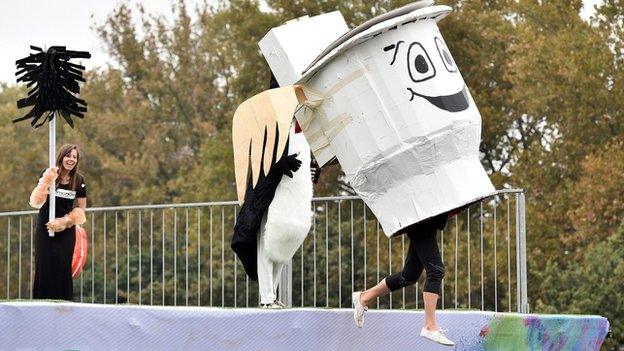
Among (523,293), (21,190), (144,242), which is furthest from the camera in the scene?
(21,190)

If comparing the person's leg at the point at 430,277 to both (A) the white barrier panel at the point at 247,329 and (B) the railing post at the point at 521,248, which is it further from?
(B) the railing post at the point at 521,248

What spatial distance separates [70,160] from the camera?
1134 centimetres

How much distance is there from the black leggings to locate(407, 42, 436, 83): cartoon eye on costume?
2.76 ft

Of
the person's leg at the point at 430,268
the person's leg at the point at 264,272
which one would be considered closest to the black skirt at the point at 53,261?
the person's leg at the point at 264,272

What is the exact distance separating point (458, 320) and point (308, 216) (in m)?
1.23

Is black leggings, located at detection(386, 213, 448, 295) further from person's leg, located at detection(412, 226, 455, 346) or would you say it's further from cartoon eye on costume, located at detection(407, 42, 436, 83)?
cartoon eye on costume, located at detection(407, 42, 436, 83)

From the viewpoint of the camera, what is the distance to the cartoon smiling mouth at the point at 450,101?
9.56 m

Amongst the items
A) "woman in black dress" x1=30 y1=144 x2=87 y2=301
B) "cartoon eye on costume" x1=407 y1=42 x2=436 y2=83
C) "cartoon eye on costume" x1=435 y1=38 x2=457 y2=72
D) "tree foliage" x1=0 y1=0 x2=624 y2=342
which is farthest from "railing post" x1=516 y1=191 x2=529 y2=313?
"tree foliage" x1=0 y1=0 x2=624 y2=342

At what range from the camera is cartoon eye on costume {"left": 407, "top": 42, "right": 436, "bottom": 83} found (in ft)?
31.5

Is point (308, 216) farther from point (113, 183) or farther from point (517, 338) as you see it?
point (113, 183)

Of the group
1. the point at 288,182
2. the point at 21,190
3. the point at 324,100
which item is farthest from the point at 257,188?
the point at 21,190

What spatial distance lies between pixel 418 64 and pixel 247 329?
6.41 feet

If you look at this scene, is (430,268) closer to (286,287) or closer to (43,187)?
(286,287)

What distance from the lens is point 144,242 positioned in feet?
78.3
